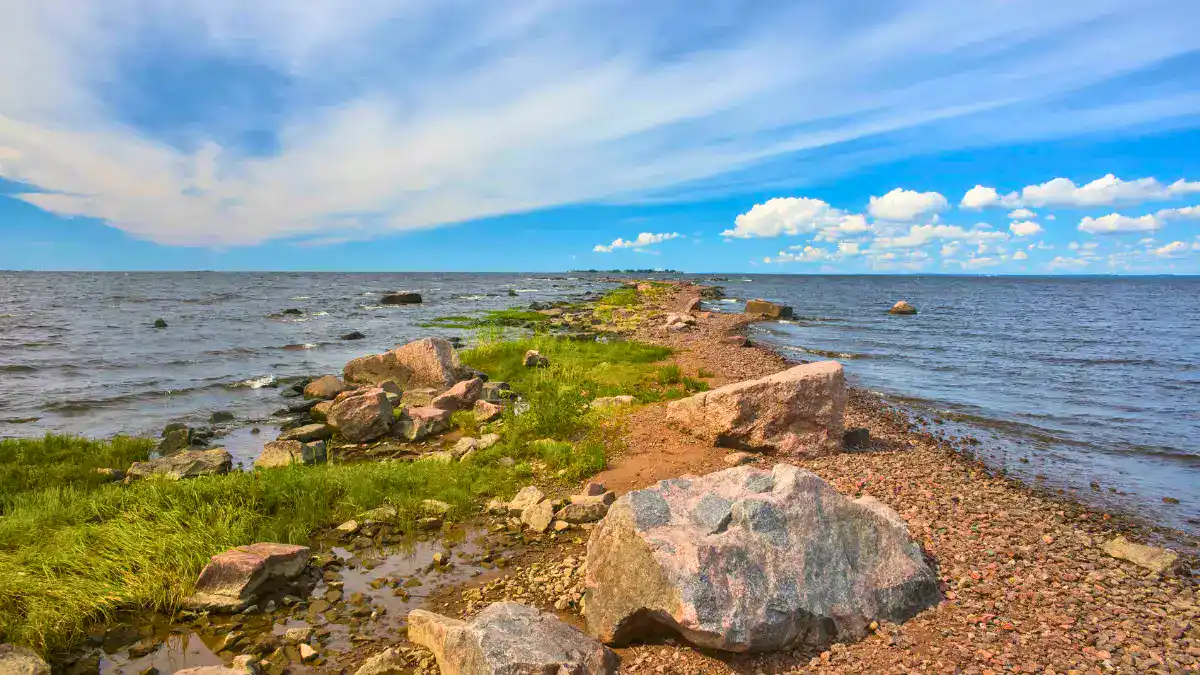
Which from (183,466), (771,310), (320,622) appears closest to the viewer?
(320,622)

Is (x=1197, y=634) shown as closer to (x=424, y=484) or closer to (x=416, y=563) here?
(x=416, y=563)

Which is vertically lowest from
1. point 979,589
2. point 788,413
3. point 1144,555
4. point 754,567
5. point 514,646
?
point 1144,555

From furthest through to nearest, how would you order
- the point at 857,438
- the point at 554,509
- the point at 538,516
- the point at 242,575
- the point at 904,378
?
the point at 904,378 < the point at 857,438 < the point at 554,509 < the point at 538,516 < the point at 242,575

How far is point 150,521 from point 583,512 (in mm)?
6828

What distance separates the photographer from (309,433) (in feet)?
49.6

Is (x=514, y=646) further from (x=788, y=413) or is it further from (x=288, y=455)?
(x=288, y=455)

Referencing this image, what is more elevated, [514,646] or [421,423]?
[514,646]

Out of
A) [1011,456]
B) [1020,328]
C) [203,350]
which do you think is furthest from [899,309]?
[203,350]

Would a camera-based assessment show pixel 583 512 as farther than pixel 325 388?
No

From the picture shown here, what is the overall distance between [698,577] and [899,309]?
7085 centimetres

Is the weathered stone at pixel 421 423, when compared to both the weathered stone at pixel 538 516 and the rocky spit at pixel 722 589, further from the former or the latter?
the weathered stone at pixel 538 516

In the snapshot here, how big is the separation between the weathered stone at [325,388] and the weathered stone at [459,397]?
15.5ft

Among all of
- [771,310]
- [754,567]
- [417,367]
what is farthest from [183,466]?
[771,310]

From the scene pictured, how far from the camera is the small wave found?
74.6 ft
